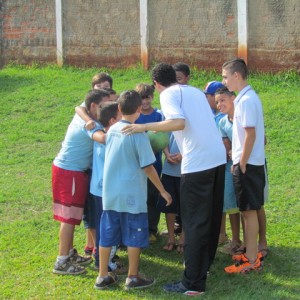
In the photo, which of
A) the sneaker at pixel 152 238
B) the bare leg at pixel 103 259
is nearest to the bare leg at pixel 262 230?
the sneaker at pixel 152 238

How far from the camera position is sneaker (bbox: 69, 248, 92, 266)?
6007 millimetres

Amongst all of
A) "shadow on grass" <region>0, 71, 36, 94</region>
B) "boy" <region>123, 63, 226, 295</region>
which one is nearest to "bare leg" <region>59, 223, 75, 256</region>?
"boy" <region>123, 63, 226, 295</region>

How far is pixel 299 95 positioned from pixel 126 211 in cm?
629

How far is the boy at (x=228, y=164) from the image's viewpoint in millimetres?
5867

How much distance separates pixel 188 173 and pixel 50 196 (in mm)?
3104

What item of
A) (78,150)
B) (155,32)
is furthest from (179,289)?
(155,32)

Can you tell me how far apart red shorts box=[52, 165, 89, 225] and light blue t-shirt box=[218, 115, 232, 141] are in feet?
4.23

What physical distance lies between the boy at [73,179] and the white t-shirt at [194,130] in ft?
2.87

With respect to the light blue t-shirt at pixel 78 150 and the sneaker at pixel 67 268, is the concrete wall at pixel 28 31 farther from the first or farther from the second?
the sneaker at pixel 67 268

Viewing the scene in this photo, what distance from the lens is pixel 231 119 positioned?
6.00 metres

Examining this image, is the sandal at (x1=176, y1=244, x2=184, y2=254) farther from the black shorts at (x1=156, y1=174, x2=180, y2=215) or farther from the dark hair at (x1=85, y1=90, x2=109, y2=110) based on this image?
the dark hair at (x1=85, y1=90, x2=109, y2=110)

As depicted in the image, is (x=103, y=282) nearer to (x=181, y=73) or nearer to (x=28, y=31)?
(x=181, y=73)

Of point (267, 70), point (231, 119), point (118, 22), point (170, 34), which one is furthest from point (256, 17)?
point (231, 119)

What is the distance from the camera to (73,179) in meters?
5.87
